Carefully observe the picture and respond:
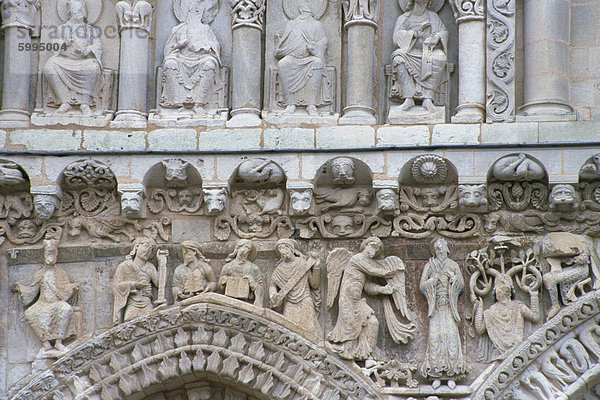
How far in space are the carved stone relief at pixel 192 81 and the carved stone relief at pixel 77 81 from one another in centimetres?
41

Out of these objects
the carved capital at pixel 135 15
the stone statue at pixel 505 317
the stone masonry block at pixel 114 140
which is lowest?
the stone statue at pixel 505 317

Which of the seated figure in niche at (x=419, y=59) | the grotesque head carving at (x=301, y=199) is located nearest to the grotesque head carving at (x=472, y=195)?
the seated figure in niche at (x=419, y=59)

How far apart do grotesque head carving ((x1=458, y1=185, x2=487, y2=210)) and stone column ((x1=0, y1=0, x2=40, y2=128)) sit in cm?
314

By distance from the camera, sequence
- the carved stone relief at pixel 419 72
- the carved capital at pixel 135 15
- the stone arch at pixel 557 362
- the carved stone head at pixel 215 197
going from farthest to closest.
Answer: the carved capital at pixel 135 15 < the carved stone relief at pixel 419 72 < the carved stone head at pixel 215 197 < the stone arch at pixel 557 362

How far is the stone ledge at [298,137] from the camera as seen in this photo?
10.5 m

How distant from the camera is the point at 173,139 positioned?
10789 mm

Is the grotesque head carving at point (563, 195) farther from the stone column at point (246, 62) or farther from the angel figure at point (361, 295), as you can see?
the stone column at point (246, 62)

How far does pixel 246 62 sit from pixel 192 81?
41cm

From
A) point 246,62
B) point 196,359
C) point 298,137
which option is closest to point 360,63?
point 298,137

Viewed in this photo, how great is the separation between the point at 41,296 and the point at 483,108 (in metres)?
3.36

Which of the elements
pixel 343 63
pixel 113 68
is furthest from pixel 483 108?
pixel 113 68

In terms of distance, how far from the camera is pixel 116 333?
10602 mm

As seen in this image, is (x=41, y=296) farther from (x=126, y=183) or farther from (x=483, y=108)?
(x=483, y=108)

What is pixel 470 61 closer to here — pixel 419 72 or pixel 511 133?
pixel 419 72
